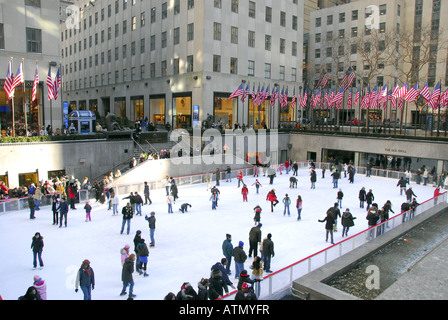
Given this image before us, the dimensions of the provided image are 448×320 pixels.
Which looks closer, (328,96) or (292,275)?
(292,275)

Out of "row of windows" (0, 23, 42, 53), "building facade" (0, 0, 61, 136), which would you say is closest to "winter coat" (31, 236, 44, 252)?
"building facade" (0, 0, 61, 136)

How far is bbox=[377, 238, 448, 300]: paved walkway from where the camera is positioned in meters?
9.43

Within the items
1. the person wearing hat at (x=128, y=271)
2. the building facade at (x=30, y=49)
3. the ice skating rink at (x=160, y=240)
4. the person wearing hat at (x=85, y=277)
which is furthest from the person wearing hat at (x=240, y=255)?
the building facade at (x=30, y=49)

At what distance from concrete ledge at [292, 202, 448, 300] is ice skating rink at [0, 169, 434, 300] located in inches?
68.7

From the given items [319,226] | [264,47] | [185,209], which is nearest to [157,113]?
[264,47]

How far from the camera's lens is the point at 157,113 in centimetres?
4672

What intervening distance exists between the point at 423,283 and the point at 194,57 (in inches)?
1335

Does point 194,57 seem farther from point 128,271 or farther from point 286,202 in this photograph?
point 128,271

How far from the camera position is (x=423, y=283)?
10.2 m

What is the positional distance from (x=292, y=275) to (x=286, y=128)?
33.4 meters

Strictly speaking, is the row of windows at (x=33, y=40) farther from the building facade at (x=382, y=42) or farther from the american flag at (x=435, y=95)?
the building facade at (x=382, y=42)

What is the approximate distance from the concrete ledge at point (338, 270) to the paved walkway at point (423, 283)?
4.29 ft
